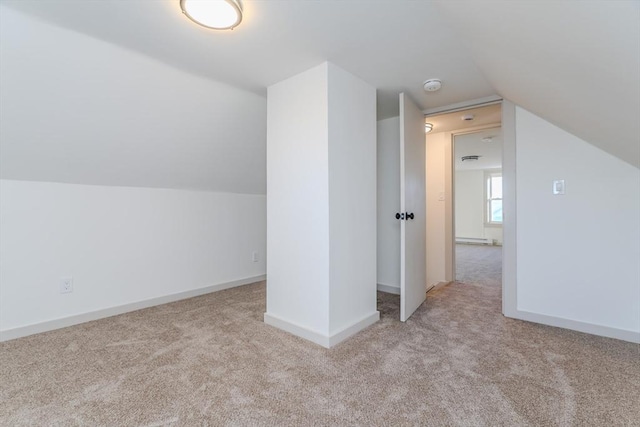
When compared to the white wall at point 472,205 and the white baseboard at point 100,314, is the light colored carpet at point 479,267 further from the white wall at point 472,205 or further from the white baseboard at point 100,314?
the white baseboard at point 100,314

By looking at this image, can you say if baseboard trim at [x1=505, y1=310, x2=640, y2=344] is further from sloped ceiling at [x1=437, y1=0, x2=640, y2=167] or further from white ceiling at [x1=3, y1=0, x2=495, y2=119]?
white ceiling at [x1=3, y1=0, x2=495, y2=119]

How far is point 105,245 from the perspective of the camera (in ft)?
8.54

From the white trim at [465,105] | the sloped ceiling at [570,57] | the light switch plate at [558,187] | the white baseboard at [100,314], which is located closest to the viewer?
the sloped ceiling at [570,57]

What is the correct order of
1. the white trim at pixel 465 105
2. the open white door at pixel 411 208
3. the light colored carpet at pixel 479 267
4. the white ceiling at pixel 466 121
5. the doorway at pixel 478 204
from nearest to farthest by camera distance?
the open white door at pixel 411 208, the white trim at pixel 465 105, the white ceiling at pixel 466 121, the light colored carpet at pixel 479 267, the doorway at pixel 478 204

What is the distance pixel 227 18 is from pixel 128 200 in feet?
6.62

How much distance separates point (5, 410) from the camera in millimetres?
1365

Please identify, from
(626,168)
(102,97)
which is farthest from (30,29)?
(626,168)

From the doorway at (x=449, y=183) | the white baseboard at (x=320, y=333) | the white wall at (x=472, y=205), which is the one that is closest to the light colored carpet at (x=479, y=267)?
the doorway at (x=449, y=183)

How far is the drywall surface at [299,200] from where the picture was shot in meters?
2.07

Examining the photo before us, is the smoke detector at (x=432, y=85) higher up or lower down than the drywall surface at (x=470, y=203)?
higher up

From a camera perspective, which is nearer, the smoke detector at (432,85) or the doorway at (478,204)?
the smoke detector at (432,85)

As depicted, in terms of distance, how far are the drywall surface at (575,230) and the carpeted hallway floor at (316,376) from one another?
25 cm

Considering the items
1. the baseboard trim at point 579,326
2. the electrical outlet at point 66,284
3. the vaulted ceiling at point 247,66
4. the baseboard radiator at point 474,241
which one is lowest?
the baseboard trim at point 579,326

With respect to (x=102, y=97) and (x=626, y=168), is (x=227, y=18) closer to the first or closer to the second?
(x=102, y=97)
